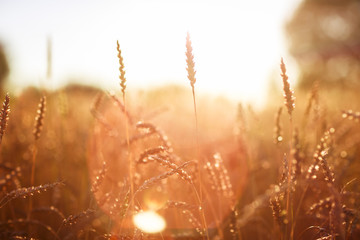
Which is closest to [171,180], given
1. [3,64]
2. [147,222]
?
[147,222]

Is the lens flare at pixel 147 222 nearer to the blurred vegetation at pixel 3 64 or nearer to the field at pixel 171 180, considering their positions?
the field at pixel 171 180

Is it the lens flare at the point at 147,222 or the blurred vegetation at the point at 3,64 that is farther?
the blurred vegetation at the point at 3,64

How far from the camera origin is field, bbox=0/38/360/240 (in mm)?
1290

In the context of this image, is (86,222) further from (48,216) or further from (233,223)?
(48,216)

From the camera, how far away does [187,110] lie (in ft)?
23.3

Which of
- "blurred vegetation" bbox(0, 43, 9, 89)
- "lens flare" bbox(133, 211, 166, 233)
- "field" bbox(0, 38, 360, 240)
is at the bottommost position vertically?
"lens flare" bbox(133, 211, 166, 233)

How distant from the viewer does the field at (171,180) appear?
1.29 metres

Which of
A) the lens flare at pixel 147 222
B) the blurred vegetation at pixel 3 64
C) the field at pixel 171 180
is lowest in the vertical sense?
the lens flare at pixel 147 222

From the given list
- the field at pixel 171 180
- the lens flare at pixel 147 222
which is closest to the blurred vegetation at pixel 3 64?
the field at pixel 171 180

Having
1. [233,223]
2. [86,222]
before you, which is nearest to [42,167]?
[86,222]

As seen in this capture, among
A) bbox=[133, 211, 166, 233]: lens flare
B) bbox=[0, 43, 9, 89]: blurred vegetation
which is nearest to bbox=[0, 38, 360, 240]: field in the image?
bbox=[133, 211, 166, 233]: lens flare

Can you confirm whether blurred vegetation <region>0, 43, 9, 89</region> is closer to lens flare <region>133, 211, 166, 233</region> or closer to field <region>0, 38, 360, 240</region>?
field <region>0, 38, 360, 240</region>

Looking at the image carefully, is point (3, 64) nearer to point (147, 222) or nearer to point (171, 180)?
point (171, 180)

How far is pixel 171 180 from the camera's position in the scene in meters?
2.05
